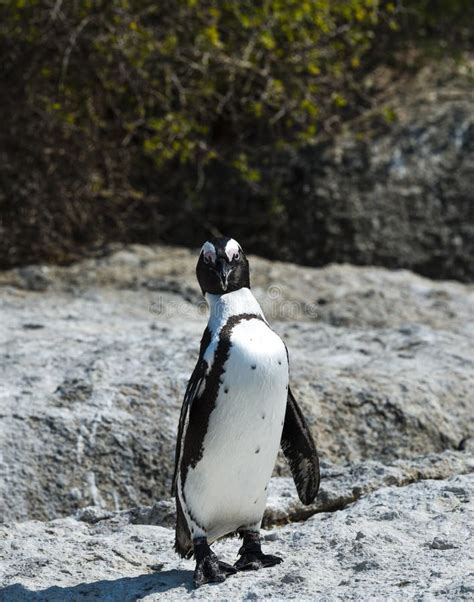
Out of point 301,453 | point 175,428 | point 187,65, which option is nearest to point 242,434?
point 301,453

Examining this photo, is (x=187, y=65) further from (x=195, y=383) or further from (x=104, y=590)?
(x=104, y=590)

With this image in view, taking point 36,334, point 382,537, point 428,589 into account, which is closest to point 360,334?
point 36,334

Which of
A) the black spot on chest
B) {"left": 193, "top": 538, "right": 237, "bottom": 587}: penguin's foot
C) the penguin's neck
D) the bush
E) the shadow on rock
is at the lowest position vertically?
the shadow on rock

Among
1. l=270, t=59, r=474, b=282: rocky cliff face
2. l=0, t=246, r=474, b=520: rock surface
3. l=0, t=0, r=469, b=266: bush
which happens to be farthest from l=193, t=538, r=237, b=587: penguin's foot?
l=270, t=59, r=474, b=282: rocky cliff face

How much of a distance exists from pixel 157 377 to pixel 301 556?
50.8 inches

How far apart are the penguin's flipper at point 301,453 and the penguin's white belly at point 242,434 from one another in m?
0.19

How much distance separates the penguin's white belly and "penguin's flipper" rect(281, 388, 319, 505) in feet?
0.61

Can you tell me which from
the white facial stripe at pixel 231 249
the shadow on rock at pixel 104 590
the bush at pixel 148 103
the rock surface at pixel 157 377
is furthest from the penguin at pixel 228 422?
the bush at pixel 148 103

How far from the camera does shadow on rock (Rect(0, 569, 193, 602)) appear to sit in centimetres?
271

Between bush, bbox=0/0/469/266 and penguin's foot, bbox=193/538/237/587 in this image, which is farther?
bush, bbox=0/0/469/266

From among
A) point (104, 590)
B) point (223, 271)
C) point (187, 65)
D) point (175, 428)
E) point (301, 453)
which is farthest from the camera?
point (187, 65)

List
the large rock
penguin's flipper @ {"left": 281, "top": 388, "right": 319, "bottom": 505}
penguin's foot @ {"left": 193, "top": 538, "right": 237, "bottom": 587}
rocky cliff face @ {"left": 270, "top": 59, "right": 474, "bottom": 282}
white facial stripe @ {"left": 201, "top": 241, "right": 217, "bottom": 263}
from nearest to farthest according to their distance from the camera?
the large rock < penguin's foot @ {"left": 193, "top": 538, "right": 237, "bottom": 587} < white facial stripe @ {"left": 201, "top": 241, "right": 217, "bottom": 263} < penguin's flipper @ {"left": 281, "top": 388, "right": 319, "bottom": 505} < rocky cliff face @ {"left": 270, "top": 59, "right": 474, "bottom": 282}

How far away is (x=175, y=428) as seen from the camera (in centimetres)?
380

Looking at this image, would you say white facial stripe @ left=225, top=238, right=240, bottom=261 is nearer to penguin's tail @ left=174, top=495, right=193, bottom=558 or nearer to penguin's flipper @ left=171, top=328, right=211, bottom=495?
penguin's flipper @ left=171, top=328, right=211, bottom=495
